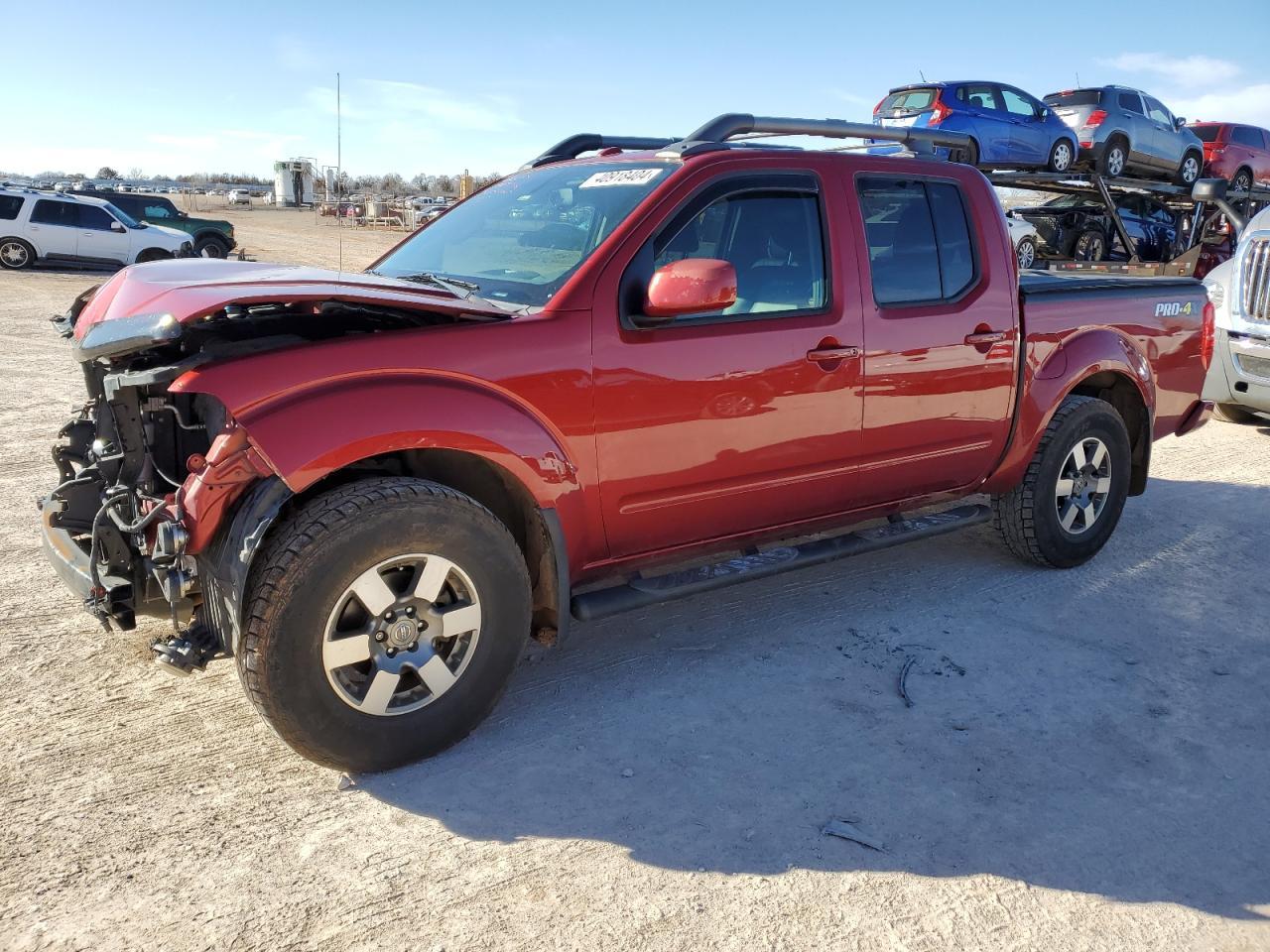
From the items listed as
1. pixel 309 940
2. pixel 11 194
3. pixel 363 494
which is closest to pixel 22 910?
pixel 309 940

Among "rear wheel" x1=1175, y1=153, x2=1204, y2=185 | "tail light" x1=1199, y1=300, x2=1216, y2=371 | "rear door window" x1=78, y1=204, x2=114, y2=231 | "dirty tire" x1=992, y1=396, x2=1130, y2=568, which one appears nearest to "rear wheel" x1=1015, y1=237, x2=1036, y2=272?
"rear wheel" x1=1175, y1=153, x2=1204, y2=185

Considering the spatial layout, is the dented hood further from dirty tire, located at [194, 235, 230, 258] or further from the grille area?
dirty tire, located at [194, 235, 230, 258]

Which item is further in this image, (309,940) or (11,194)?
(11,194)

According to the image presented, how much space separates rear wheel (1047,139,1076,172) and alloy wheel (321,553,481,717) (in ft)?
48.0

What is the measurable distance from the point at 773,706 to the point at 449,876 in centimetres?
139

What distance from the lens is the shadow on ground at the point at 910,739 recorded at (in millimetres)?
2863

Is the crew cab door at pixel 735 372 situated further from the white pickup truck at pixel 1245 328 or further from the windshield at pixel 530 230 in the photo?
the white pickup truck at pixel 1245 328

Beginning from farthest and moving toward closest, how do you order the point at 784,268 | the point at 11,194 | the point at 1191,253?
the point at 11,194 → the point at 1191,253 → the point at 784,268

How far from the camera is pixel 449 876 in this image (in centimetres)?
268

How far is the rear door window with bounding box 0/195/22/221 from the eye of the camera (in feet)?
68.4

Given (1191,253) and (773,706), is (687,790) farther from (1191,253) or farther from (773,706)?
(1191,253)

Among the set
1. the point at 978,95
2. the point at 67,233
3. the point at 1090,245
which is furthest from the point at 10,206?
the point at 1090,245

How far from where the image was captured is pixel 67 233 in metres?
21.0

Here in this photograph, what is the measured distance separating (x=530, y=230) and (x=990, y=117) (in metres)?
12.5
